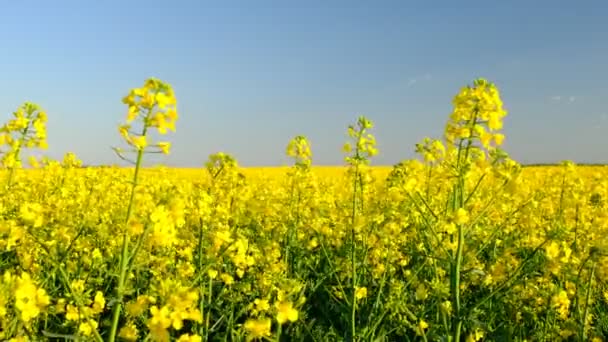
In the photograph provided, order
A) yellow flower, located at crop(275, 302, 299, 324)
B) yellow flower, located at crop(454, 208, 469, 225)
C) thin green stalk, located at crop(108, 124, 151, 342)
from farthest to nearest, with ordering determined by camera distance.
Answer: yellow flower, located at crop(454, 208, 469, 225), yellow flower, located at crop(275, 302, 299, 324), thin green stalk, located at crop(108, 124, 151, 342)

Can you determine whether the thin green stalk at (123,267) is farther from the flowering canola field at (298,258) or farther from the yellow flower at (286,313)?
the yellow flower at (286,313)

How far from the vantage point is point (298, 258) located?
5.48m

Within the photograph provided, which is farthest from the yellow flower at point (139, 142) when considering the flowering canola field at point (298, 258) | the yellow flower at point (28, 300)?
the yellow flower at point (28, 300)

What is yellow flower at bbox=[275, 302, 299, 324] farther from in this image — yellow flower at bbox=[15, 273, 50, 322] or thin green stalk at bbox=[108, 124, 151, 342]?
yellow flower at bbox=[15, 273, 50, 322]

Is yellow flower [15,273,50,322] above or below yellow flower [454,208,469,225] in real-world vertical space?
below

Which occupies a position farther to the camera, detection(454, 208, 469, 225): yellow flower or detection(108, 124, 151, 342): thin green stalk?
detection(454, 208, 469, 225): yellow flower

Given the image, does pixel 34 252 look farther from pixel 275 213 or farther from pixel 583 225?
Answer: pixel 583 225

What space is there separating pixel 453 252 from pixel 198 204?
167 cm

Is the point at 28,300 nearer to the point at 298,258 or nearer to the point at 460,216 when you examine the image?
the point at 460,216

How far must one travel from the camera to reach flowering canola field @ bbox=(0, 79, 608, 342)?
7.79 ft

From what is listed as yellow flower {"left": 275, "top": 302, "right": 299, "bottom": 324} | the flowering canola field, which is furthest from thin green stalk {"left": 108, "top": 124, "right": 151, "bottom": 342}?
yellow flower {"left": 275, "top": 302, "right": 299, "bottom": 324}

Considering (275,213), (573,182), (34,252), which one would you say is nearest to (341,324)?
(275,213)

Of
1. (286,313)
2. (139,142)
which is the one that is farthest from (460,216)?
(139,142)

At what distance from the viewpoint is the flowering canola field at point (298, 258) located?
7.79 ft
